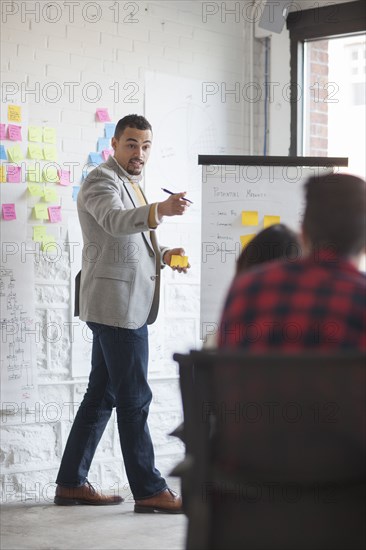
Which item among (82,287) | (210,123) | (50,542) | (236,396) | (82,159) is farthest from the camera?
(210,123)

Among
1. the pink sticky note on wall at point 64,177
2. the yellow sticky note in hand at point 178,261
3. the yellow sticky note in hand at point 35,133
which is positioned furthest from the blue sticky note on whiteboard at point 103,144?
the yellow sticky note in hand at point 178,261

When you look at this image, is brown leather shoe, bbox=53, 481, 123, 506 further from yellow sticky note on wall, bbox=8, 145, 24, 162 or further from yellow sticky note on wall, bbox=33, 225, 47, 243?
yellow sticky note on wall, bbox=8, 145, 24, 162

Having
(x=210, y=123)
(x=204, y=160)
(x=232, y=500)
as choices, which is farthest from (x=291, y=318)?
(x=210, y=123)

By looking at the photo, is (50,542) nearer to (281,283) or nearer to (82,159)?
(82,159)

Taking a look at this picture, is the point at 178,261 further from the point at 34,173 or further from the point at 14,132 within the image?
the point at 14,132

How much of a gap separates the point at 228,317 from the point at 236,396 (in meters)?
0.19

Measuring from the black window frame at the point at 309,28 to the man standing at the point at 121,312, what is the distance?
1303 mm

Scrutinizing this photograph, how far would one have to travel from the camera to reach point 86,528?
11.0 ft

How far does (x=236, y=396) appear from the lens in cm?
140

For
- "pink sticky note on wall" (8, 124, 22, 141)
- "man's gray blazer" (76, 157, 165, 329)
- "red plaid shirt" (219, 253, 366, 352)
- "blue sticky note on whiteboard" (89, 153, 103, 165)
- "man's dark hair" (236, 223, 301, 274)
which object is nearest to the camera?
"red plaid shirt" (219, 253, 366, 352)

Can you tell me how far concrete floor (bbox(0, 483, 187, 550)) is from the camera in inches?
125

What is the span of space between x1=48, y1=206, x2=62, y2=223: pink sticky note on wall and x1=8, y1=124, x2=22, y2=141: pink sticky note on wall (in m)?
0.34

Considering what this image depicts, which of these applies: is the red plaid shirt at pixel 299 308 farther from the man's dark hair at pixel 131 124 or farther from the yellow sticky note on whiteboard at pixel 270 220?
the yellow sticky note on whiteboard at pixel 270 220

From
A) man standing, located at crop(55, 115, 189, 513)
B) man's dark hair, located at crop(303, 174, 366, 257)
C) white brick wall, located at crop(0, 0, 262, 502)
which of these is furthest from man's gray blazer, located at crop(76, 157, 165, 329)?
man's dark hair, located at crop(303, 174, 366, 257)
